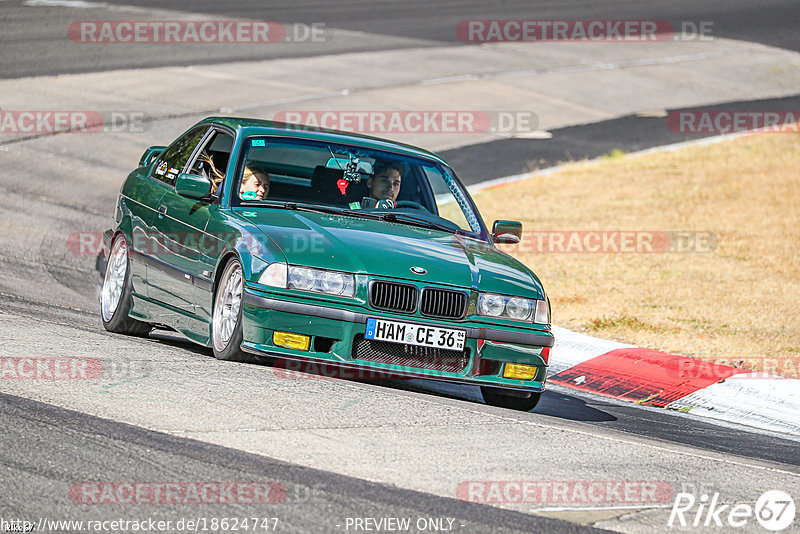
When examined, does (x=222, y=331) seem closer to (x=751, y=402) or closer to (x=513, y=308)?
(x=513, y=308)

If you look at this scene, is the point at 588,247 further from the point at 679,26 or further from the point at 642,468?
the point at 679,26

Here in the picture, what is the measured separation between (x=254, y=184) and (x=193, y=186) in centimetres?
46

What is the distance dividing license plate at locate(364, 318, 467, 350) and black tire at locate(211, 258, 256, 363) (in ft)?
2.45

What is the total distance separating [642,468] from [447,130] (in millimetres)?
15206

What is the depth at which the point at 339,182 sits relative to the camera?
8266 millimetres

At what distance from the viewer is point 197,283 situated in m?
7.67

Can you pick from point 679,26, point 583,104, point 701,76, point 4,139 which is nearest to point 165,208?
point 4,139

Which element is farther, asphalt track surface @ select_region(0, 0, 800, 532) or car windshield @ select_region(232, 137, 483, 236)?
car windshield @ select_region(232, 137, 483, 236)

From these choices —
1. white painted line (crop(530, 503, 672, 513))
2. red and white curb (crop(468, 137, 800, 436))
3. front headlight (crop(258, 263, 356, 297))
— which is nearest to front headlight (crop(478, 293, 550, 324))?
front headlight (crop(258, 263, 356, 297))

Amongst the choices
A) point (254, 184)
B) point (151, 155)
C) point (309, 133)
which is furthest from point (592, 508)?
point (151, 155)

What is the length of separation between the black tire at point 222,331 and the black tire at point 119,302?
1427mm

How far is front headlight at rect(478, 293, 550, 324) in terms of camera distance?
23.9 ft

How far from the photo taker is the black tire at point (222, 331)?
7105 millimetres

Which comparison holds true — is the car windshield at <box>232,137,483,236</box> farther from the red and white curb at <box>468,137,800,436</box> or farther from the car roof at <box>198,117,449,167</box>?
the red and white curb at <box>468,137,800,436</box>
